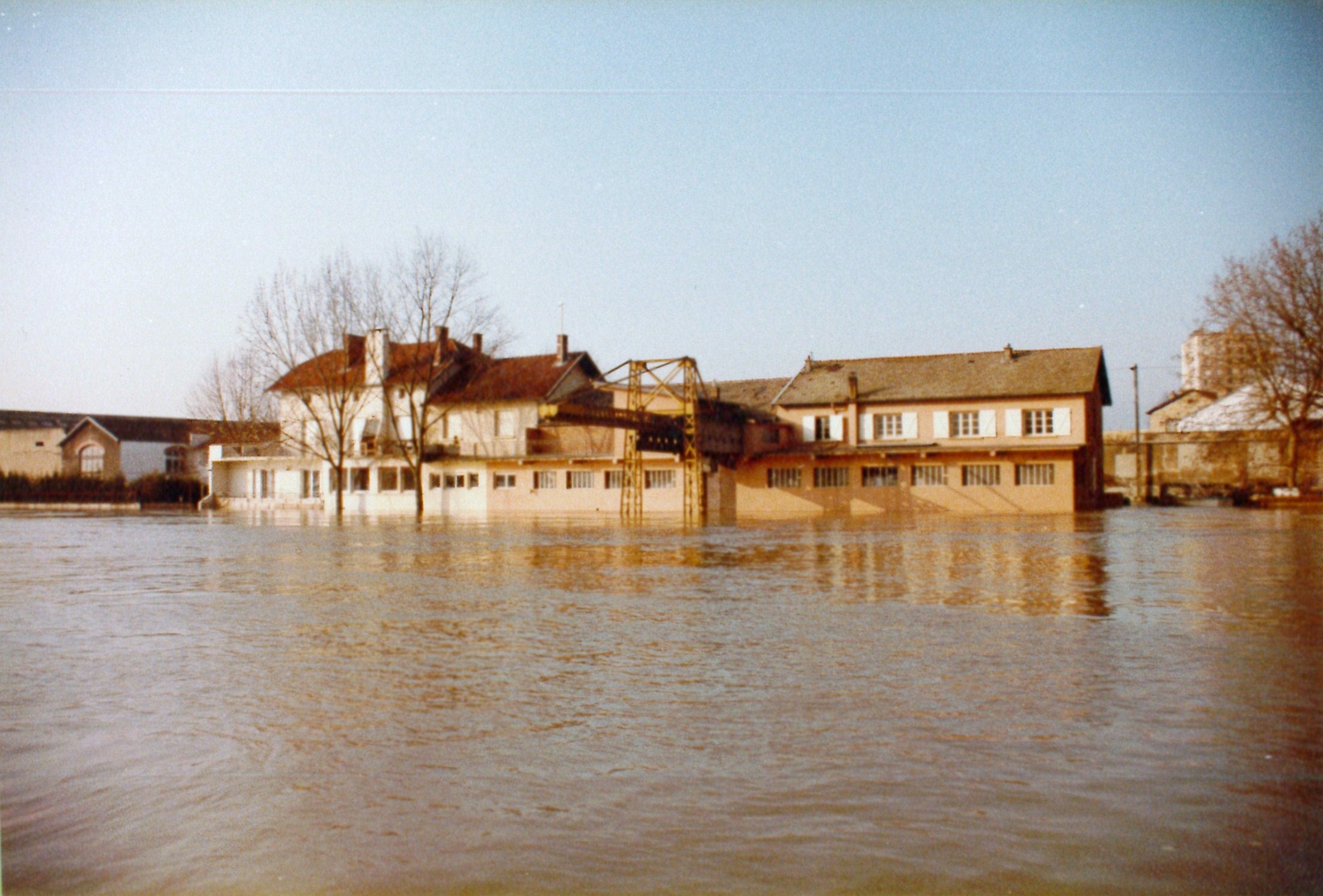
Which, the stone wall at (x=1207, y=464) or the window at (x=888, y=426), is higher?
the window at (x=888, y=426)

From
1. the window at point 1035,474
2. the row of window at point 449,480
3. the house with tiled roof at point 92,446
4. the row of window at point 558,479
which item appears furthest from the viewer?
the house with tiled roof at point 92,446

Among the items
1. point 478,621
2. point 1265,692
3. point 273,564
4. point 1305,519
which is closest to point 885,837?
point 1265,692

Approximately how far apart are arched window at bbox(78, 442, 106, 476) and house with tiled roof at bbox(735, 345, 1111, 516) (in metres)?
38.1

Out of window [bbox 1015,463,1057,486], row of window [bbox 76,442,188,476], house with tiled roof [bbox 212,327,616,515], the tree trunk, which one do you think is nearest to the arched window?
row of window [bbox 76,442,188,476]

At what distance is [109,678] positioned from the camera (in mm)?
6426

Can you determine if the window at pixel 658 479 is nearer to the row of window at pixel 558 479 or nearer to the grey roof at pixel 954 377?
the row of window at pixel 558 479

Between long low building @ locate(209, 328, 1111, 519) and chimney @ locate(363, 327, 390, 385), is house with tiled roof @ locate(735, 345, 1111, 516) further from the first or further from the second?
chimney @ locate(363, 327, 390, 385)

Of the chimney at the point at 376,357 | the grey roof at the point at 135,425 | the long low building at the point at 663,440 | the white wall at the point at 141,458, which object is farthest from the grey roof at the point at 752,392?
the white wall at the point at 141,458

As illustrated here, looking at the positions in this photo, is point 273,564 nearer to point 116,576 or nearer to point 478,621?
point 116,576

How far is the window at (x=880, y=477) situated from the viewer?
137 ft

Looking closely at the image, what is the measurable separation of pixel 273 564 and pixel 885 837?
43.0ft

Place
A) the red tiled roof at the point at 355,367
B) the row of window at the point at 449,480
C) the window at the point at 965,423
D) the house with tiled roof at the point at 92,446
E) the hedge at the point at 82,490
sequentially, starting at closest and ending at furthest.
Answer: the window at the point at 965,423, the row of window at the point at 449,480, the red tiled roof at the point at 355,367, the hedge at the point at 82,490, the house with tiled roof at the point at 92,446

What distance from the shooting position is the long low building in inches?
1596

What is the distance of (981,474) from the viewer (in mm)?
40500
